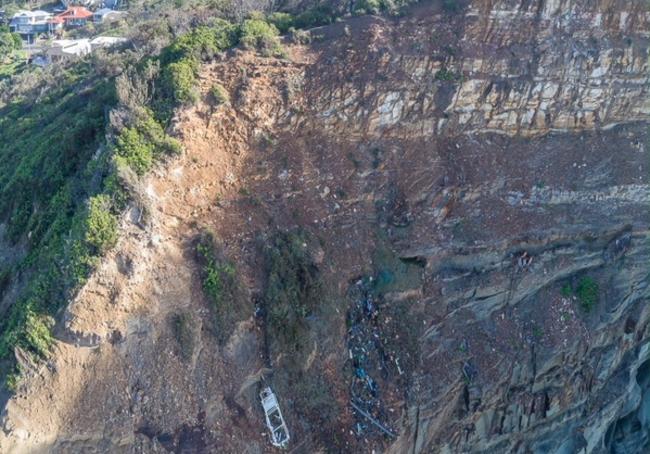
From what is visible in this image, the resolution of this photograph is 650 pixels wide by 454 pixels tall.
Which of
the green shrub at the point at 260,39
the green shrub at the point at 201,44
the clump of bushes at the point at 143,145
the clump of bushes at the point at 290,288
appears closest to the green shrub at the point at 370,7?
the green shrub at the point at 260,39

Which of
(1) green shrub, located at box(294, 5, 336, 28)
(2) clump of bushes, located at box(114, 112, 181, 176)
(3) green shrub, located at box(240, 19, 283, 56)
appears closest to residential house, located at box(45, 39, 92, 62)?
(1) green shrub, located at box(294, 5, 336, 28)

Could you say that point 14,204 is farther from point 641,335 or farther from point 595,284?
point 641,335

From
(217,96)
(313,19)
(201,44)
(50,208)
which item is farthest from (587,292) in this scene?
(50,208)

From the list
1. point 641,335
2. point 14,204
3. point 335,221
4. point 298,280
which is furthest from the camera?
point 641,335

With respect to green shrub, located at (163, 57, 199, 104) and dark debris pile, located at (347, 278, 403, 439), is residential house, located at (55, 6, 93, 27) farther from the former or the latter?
dark debris pile, located at (347, 278, 403, 439)

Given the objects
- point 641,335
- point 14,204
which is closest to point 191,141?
point 14,204

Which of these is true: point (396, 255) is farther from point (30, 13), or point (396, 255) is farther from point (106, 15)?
point (30, 13)

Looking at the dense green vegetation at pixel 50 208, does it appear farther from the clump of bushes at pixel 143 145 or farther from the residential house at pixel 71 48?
the residential house at pixel 71 48
